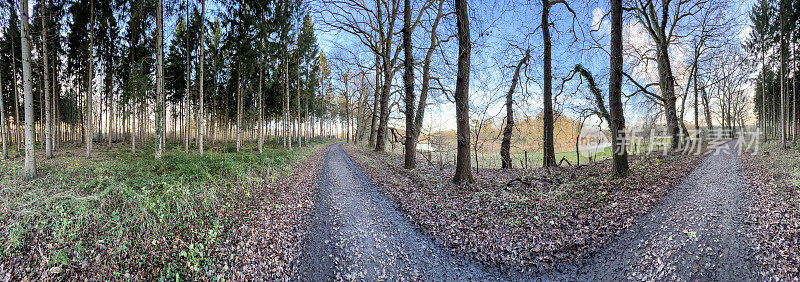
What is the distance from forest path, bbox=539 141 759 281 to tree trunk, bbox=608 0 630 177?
71.3 inches

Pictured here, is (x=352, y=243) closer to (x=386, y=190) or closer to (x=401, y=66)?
(x=386, y=190)

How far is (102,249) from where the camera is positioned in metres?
3.32

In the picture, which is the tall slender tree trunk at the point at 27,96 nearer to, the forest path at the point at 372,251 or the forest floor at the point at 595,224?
the forest path at the point at 372,251

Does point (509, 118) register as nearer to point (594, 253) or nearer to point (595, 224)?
point (595, 224)

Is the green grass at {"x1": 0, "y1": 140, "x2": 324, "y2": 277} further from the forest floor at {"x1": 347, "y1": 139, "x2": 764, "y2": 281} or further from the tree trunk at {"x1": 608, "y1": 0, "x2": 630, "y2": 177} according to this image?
the tree trunk at {"x1": 608, "y1": 0, "x2": 630, "y2": 177}

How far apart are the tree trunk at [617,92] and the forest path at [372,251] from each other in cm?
648

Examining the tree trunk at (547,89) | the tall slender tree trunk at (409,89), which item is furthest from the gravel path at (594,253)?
the tall slender tree trunk at (409,89)

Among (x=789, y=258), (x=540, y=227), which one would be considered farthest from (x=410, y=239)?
(x=789, y=258)

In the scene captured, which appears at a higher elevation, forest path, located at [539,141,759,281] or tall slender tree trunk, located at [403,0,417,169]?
tall slender tree trunk, located at [403,0,417,169]

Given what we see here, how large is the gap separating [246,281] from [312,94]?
27192 millimetres

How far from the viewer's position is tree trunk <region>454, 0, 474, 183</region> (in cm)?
754

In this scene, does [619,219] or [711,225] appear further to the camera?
[619,219]

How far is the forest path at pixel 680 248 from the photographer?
3.60 metres

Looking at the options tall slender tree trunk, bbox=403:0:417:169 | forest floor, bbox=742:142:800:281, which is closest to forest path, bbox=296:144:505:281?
forest floor, bbox=742:142:800:281
